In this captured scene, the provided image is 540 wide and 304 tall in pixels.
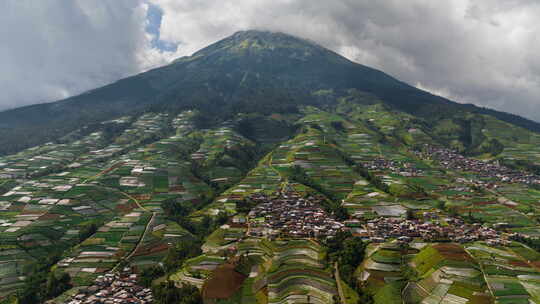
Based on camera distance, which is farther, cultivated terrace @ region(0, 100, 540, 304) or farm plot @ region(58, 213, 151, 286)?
farm plot @ region(58, 213, 151, 286)

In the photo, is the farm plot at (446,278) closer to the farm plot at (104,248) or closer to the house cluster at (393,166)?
the farm plot at (104,248)

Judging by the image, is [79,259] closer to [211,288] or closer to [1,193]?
[211,288]

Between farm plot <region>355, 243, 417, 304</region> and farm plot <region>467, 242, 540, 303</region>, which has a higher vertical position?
farm plot <region>467, 242, 540, 303</region>

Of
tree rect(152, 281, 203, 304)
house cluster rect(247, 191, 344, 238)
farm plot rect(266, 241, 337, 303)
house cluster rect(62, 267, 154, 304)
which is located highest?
house cluster rect(247, 191, 344, 238)

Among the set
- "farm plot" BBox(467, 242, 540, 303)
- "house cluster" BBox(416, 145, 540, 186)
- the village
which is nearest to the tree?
the village

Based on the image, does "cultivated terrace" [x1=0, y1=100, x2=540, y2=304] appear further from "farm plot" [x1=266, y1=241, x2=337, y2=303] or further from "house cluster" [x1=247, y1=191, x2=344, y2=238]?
"house cluster" [x1=247, y1=191, x2=344, y2=238]

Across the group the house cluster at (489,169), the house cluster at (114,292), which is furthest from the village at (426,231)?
the house cluster at (489,169)

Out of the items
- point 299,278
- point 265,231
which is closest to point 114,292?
point 299,278
